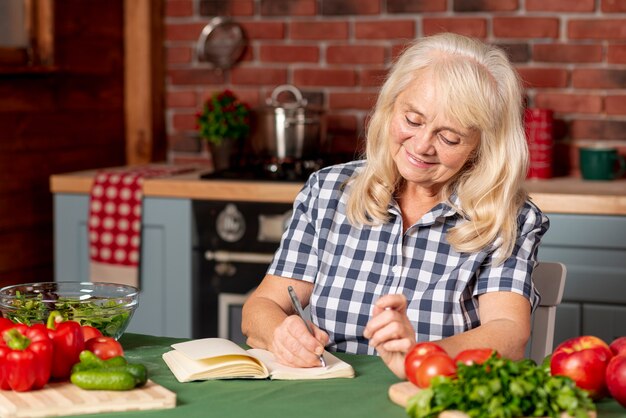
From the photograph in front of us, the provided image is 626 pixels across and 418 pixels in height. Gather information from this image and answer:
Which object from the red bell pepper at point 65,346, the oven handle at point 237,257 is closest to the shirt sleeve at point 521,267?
the red bell pepper at point 65,346

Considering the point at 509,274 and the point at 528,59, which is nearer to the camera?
the point at 509,274

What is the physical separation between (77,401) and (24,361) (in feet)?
0.33

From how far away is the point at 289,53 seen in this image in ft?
12.2

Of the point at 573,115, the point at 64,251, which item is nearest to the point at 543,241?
the point at 573,115

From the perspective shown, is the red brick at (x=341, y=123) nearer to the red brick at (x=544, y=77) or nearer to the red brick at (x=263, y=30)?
the red brick at (x=263, y=30)

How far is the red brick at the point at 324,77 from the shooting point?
12.0 feet

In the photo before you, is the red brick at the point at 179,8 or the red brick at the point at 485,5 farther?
the red brick at the point at 179,8

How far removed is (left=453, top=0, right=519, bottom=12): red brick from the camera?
3432 mm

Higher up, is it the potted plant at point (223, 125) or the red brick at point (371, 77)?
the red brick at point (371, 77)

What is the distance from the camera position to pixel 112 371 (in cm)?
152

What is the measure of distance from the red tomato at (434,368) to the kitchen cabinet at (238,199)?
1.55m

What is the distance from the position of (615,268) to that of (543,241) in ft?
0.71

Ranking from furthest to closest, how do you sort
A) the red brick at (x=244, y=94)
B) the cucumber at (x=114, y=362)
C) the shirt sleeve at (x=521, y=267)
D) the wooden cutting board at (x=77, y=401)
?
the red brick at (x=244, y=94) → the shirt sleeve at (x=521, y=267) → the cucumber at (x=114, y=362) → the wooden cutting board at (x=77, y=401)

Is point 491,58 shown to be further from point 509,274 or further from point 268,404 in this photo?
point 268,404
